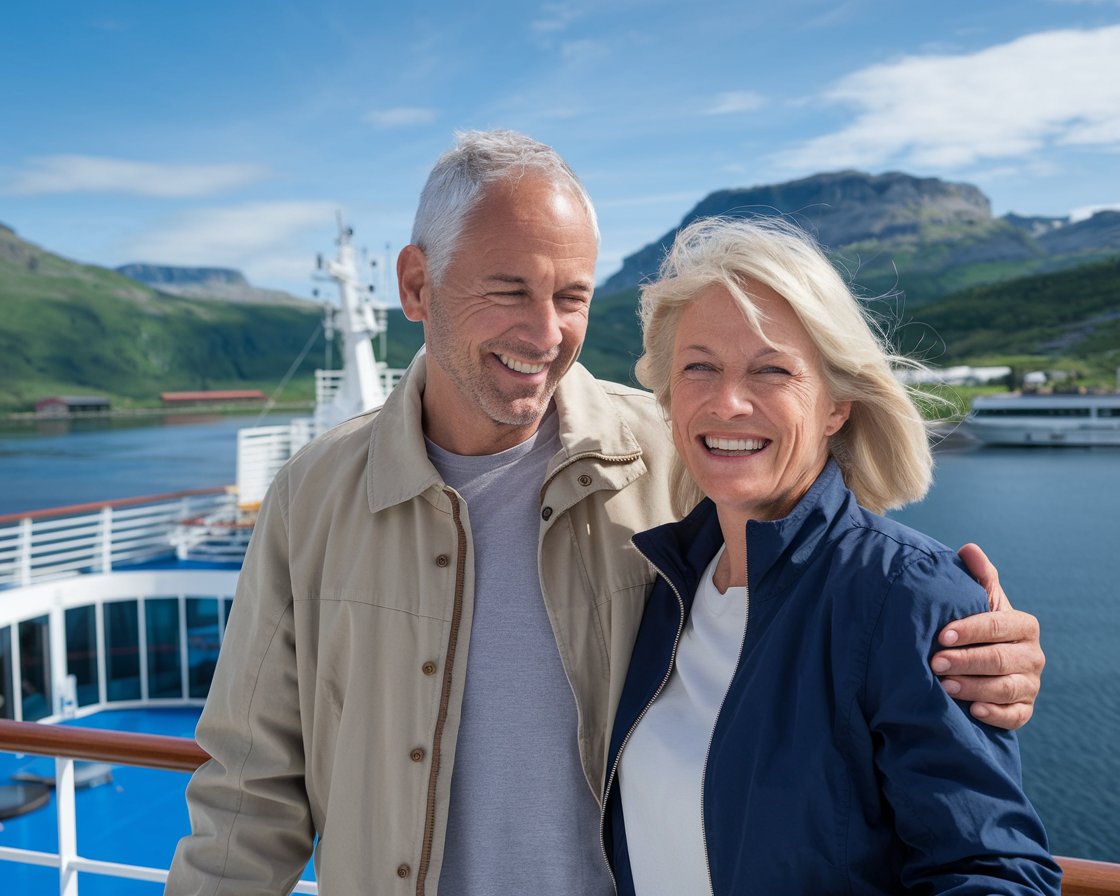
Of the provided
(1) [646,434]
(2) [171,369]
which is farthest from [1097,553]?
(2) [171,369]

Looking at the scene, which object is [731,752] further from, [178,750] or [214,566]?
[214,566]

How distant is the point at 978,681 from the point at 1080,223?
433 ft

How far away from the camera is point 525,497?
1.49 meters

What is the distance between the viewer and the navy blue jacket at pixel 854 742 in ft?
Answer: 3.08

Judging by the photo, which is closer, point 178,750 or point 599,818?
point 599,818

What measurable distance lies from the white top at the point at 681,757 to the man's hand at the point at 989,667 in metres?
0.31

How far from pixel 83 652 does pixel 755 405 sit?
1195cm

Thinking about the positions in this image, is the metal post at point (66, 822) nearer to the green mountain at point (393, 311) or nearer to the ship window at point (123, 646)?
the ship window at point (123, 646)

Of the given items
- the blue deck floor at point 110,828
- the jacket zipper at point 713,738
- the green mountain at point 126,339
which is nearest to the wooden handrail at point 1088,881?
the jacket zipper at point 713,738

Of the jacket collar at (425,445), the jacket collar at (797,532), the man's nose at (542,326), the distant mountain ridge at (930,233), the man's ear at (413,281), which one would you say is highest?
the distant mountain ridge at (930,233)

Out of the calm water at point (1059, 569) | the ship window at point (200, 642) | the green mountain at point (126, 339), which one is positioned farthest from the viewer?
the green mountain at point (126, 339)

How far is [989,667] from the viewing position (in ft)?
3.15

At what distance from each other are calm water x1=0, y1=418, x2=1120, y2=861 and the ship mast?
12.0 meters

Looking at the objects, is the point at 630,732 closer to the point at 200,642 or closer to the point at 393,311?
the point at 200,642
